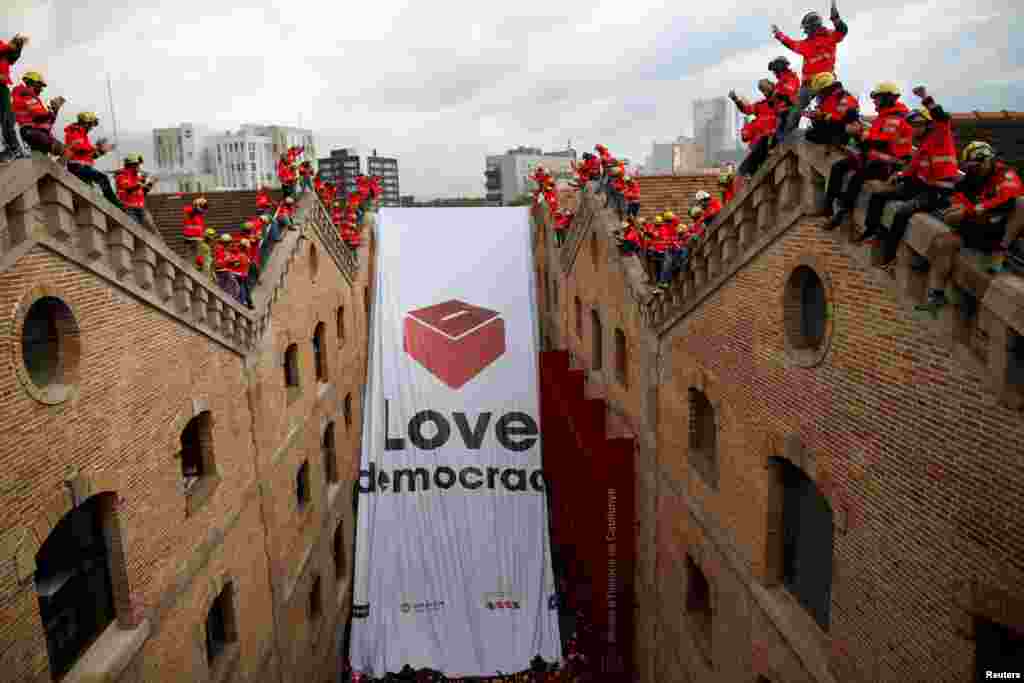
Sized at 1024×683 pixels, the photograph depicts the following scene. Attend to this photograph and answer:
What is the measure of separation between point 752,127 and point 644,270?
5.70 meters

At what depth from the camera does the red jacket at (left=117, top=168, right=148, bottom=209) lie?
10.9m

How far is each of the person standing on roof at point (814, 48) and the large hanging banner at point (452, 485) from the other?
39.4 ft

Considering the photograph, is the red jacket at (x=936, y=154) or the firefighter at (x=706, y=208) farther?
the firefighter at (x=706, y=208)

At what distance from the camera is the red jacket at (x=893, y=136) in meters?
6.89

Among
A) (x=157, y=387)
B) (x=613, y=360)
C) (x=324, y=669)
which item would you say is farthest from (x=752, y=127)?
(x=324, y=669)

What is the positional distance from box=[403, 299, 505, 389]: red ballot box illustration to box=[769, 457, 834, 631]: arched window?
11.0 m

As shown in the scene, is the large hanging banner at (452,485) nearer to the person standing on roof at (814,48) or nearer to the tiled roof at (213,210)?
the tiled roof at (213,210)

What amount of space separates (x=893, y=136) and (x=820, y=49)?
6.96ft

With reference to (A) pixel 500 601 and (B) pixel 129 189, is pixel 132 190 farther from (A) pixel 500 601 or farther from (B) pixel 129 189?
(A) pixel 500 601

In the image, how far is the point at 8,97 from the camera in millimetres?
7621

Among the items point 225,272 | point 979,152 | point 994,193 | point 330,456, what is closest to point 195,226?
point 225,272

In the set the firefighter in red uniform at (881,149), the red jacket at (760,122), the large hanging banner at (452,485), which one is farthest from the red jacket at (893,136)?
the large hanging banner at (452,485)

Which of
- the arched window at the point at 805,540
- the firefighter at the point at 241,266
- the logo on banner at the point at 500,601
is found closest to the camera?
the arched window at the point at 805,540

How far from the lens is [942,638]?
237 inches
